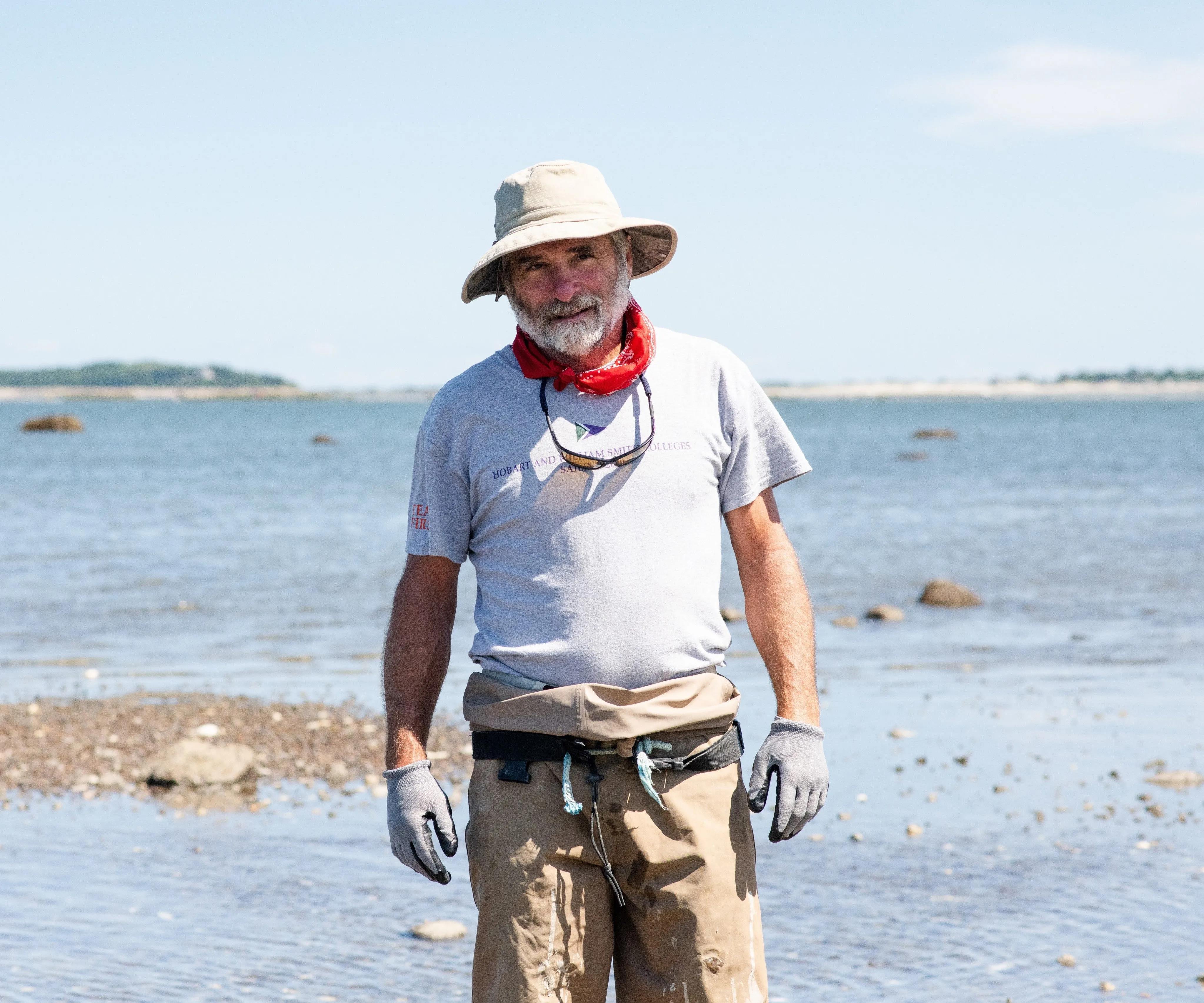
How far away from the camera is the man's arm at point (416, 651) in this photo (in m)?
3.52

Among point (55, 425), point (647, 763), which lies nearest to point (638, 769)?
point (647, 763)

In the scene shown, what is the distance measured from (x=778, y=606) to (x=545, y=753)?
2.24 feet

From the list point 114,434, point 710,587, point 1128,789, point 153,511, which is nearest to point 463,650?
point 1128,789

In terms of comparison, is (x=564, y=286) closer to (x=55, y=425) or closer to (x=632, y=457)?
(x=632, y=457)

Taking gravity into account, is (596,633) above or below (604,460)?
below

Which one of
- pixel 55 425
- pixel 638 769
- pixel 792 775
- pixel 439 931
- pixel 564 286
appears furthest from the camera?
pixel 55 425

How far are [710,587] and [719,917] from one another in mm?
757

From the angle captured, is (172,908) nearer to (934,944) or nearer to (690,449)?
(934,944)

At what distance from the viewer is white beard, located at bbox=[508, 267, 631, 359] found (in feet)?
11.3

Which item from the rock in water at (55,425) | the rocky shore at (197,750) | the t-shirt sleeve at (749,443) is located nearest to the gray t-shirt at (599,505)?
the t-shirt sleeve at (749,443)

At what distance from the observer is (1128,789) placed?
318 inches

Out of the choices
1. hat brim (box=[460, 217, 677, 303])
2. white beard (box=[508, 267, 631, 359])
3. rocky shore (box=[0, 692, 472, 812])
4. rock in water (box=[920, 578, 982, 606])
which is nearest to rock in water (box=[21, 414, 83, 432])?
rock in water (box=[920, 578, 982, 606])

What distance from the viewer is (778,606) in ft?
11.5

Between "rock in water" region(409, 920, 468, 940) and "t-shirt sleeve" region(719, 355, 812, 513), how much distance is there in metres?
3.18
